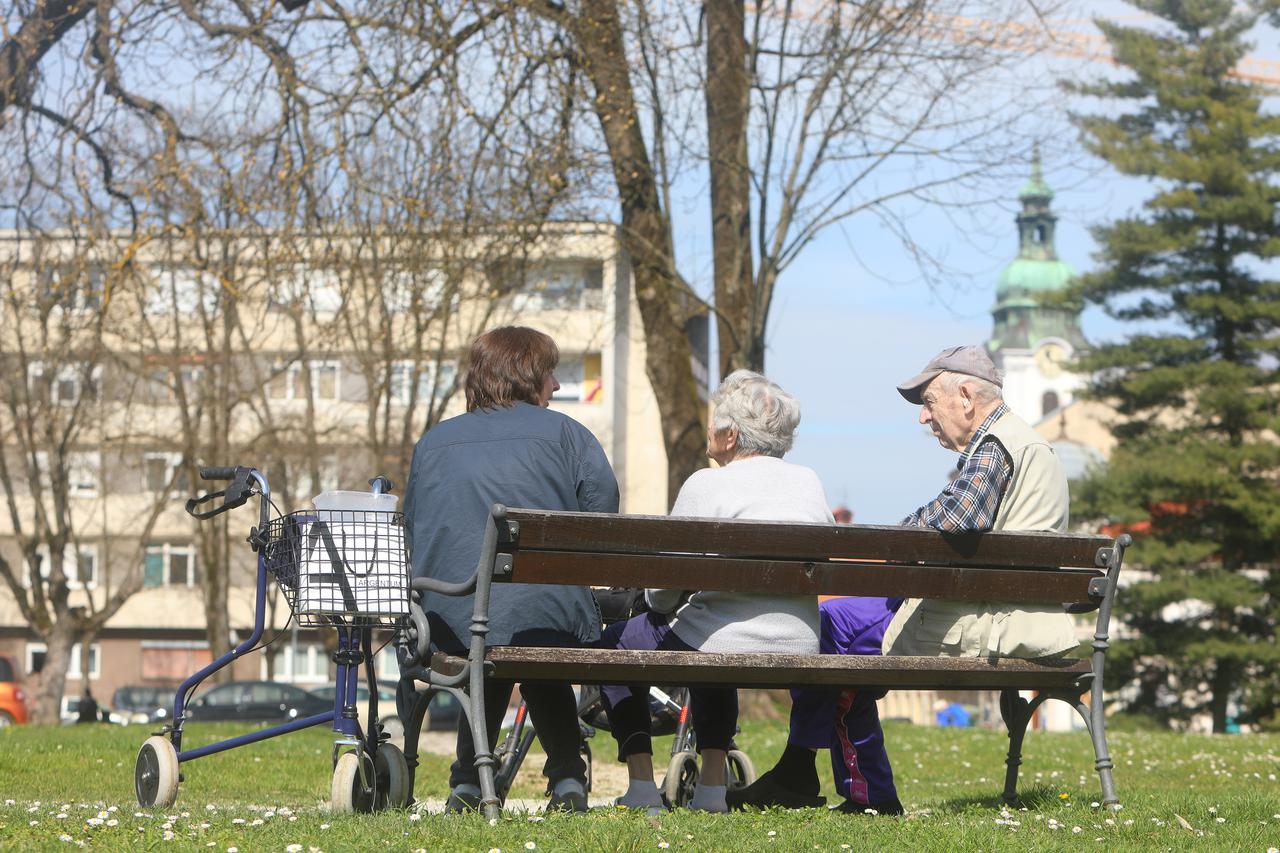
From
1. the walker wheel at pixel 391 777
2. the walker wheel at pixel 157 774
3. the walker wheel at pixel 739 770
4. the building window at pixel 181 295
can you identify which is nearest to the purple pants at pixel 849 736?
the walker wheel at pixel 739 770

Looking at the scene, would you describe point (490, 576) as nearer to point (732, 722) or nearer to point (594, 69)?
point (732, 722)

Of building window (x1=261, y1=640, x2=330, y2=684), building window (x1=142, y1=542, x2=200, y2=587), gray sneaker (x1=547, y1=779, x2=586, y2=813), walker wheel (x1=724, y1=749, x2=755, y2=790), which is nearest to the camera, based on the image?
gray sneaker (x1=547, y1=779, x2=586, y2=813)

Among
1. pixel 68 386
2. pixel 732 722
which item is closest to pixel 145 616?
pixel 68 386

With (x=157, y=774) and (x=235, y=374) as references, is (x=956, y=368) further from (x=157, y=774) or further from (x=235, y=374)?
(x=235, y=374)

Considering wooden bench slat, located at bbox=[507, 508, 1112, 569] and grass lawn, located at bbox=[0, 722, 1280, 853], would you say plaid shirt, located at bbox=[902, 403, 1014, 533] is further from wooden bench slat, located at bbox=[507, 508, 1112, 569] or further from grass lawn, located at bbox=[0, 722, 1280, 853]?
grass lawn, located at bbox=[0, 722, 1280, 853]

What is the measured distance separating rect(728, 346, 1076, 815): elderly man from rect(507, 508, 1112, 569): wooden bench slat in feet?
0.32

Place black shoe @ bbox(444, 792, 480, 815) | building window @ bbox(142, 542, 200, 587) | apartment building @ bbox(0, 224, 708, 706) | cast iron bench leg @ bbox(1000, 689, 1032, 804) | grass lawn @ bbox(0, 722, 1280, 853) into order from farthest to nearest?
building window @ bbox(142, 542, 200, 587) → apartment building @ bbox(0, 224, 708, 706) → cast iron bench leg @ bbox(1000, 689, 1032, 804) → black shoe @ bbox(444, 792, 480, 815) → grass lawn @ bbox(0, 722, 1280, 853)

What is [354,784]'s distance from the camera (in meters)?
5.62

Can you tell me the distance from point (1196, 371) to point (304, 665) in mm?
37043

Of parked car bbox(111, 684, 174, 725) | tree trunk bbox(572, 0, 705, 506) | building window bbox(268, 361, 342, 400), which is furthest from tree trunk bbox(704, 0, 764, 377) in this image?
parked car bbox(111, 684, 174, 725)

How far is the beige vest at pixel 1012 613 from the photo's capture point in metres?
5.86

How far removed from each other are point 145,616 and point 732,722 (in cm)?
5480

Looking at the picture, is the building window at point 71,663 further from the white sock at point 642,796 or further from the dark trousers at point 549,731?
the white sock at point 642,796

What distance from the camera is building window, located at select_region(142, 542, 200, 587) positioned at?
5838 centimetres
